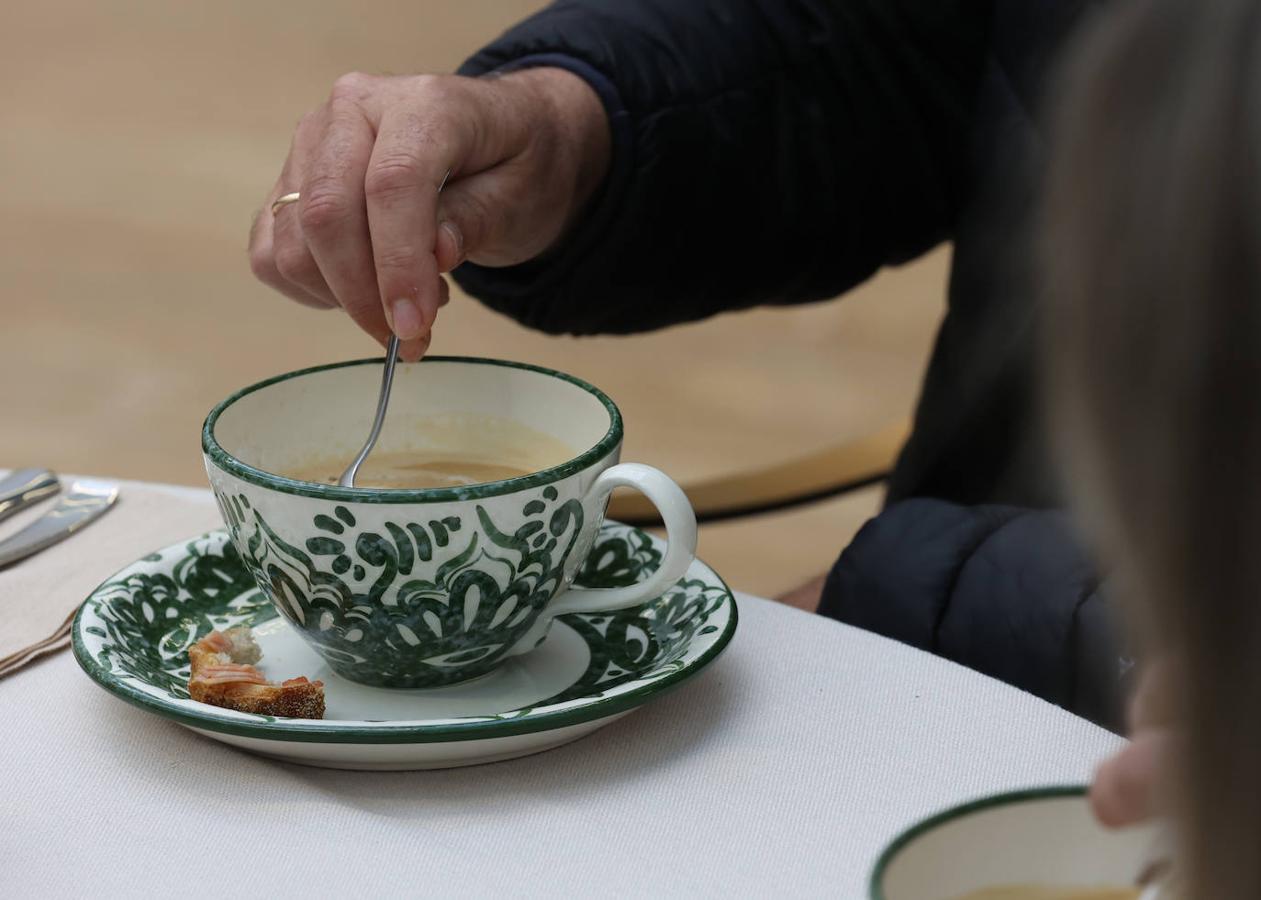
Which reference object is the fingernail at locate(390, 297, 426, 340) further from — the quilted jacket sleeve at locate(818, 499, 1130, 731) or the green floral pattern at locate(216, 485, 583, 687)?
the quilted jacket sleeve at locate(818, 499, 1130, 731)

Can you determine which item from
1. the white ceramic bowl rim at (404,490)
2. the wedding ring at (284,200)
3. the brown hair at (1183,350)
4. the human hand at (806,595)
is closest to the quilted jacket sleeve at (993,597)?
the human hand at (806,595)

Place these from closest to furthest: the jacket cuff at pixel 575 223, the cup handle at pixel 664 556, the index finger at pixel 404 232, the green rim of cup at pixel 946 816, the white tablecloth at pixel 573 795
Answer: the green rim of cup at pixel 946 816 < the white tablecloth at pixel 573 795 < the cup handle at pixel 664 556 < the index finger at pixel 404 232 < the jacket cuff at pixel 575 223

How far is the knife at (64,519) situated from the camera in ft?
2.24

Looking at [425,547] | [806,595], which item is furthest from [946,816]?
[806,595]

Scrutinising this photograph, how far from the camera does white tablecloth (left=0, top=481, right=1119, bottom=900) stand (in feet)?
1.51

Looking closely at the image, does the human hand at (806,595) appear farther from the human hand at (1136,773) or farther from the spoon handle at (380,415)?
the human hand at (1136,773)

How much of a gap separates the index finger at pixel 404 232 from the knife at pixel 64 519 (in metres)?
0.19

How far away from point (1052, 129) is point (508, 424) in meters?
0.46

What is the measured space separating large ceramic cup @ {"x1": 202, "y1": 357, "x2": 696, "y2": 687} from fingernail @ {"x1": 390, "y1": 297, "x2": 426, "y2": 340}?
55mm

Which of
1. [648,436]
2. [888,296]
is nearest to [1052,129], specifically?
[648,436]

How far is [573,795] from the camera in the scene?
0.51 meters

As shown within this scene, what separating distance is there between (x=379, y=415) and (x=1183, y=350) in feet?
1.65

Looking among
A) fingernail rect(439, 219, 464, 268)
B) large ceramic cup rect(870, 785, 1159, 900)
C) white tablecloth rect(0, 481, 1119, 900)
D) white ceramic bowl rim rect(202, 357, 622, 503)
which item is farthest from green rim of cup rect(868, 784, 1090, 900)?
fingernail rect(439, 219, 464, 268)

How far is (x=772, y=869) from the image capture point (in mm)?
463
